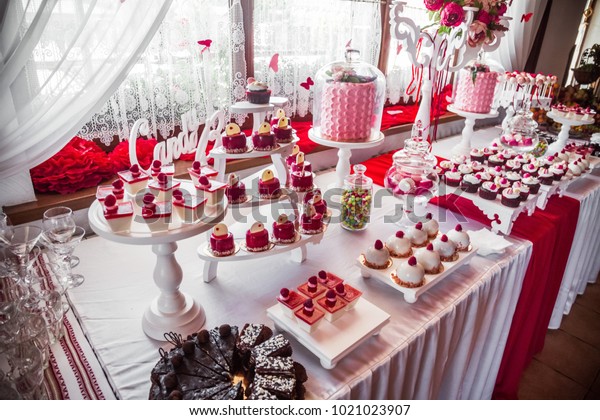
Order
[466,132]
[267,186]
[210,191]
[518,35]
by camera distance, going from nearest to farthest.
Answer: [210,191] → [267,186] → [466,132] → [518,35]

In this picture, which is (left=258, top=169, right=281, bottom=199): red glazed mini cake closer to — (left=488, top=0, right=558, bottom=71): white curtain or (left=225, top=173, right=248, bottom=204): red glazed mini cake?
(left=225, top=173, right=248, bottom=204): red glazed mini cake

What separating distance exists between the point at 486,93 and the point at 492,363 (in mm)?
1390

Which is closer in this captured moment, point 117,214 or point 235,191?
point 117,214

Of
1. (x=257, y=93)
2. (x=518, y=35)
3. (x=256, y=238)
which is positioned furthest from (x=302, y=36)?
(x=518, y=35)

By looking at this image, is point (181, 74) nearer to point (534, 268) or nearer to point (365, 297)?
point (365, 297)

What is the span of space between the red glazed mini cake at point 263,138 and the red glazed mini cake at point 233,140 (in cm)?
4

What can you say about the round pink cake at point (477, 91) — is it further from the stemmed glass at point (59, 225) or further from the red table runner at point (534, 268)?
the stemmed glass at point (59, 225)

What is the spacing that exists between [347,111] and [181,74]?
2.66 feet

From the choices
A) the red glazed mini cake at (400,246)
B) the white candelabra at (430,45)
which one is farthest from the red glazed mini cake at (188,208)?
the white candelabra at (430,45)

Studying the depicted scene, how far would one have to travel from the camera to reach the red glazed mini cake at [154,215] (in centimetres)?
86

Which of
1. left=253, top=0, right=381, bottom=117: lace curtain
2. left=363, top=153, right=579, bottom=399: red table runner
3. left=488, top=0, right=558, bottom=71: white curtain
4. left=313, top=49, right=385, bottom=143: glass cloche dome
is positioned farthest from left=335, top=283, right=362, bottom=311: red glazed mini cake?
left=488, top=0, right=558, bottom=71: white curtain

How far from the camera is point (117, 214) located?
827 millimetres
